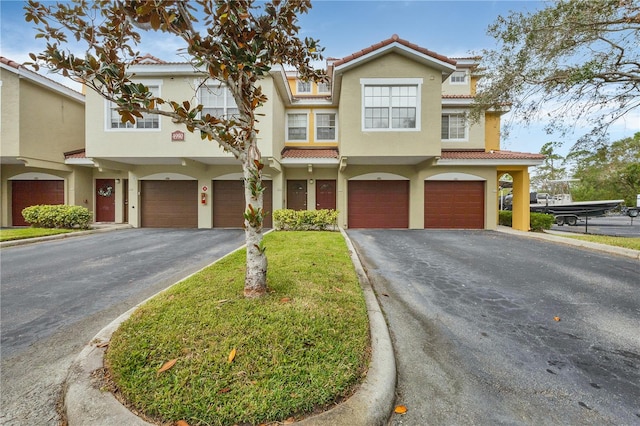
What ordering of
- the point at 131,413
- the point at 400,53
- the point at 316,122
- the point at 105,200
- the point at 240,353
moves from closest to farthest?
1. the point at 131,413
2. the point at 240,353
3. the point at 400,53
4. the point at 316,122
5. the point at 105,200

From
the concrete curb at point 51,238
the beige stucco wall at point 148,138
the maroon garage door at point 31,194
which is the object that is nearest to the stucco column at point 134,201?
the concrete curb at point 51,238

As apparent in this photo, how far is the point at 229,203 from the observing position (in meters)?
13.0

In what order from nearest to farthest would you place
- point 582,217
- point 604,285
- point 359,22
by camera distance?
point 604,285 < point 359,22 < point 582,217

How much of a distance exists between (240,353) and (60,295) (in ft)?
12.8

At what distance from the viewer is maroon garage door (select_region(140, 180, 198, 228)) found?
42.7ft

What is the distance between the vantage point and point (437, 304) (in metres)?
3.86

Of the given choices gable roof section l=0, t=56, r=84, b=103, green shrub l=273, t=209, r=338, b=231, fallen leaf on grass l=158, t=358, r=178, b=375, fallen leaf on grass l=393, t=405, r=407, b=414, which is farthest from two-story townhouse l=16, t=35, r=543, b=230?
fallen leaf on grass l=393, t=405, r=407, b=414

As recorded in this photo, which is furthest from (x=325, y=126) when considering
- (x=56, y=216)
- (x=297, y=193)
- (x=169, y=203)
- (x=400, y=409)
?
(x=400, y=409)

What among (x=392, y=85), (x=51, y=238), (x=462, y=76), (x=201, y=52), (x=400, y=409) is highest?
(x=462, y=76)

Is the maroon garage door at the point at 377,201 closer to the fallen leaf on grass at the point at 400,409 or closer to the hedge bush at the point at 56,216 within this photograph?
the fallen leaf on grass at the point at 400,409

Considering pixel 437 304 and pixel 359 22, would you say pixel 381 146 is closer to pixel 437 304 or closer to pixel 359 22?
pixel 359 22

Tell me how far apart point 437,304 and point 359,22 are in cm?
996

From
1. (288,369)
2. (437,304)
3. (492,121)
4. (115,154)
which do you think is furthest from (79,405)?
(492,121)

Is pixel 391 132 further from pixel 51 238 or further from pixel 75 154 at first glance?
pixel 75 154
